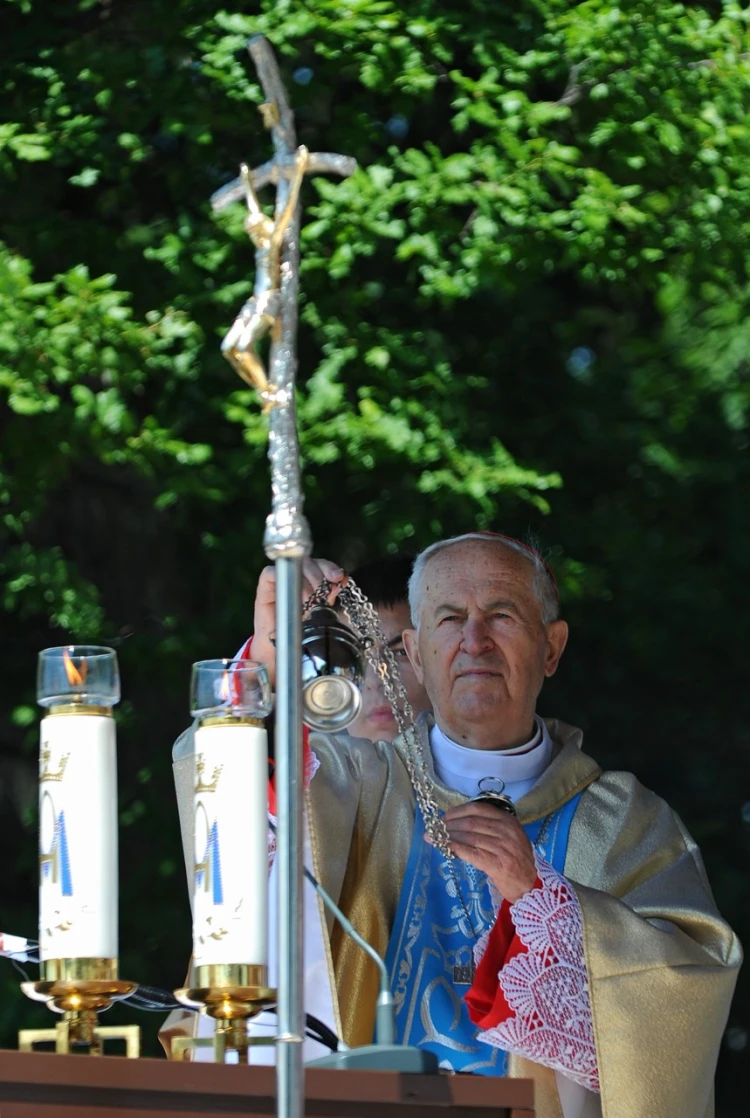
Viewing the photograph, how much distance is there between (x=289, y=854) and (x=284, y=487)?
17.3 inches

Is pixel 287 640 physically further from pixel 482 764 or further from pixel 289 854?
pixel 482 764

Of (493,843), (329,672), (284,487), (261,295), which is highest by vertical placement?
(261,295)

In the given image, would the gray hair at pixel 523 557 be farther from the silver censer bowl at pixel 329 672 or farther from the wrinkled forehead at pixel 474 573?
the silver censer bowl at pixel 329 672

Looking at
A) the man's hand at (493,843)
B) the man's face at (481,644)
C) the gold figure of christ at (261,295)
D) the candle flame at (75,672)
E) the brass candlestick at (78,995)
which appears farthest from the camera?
the man's face at (481,644)

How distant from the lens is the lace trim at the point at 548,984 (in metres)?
3.77

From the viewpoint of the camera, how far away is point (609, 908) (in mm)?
3826

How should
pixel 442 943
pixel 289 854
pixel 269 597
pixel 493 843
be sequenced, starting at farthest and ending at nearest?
pixel 442 943
pixel 269 597
pixel 493 843
pixel 289 854

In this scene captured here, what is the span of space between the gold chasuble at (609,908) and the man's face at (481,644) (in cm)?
13

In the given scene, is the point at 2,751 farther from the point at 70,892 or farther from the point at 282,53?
the point at 70,892

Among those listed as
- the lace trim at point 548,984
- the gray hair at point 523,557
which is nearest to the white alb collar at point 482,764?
the gray hair at point 523,557

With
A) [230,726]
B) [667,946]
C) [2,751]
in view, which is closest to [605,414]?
[2,751]

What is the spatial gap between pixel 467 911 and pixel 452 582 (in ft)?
2.31

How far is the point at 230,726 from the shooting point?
2.62 m

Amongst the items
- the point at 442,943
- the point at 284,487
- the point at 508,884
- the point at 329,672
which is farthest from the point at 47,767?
the point at 442,943
